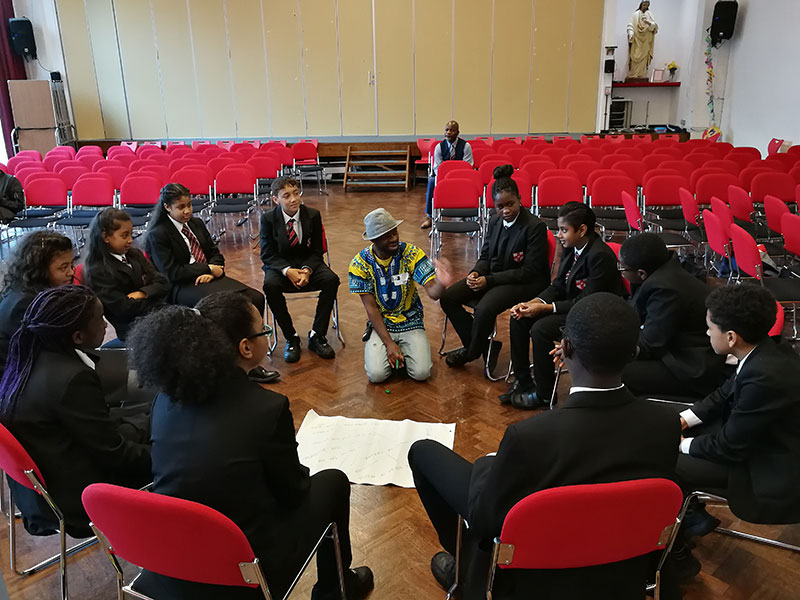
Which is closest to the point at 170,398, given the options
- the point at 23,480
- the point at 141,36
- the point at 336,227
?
the point at 23,480

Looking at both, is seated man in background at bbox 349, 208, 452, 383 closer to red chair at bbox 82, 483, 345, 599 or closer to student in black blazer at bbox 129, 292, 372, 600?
student in black blazer at bbox 129, 292, 372, 600

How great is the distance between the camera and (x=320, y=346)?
4.37 metres

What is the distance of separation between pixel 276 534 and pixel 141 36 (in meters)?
14.4

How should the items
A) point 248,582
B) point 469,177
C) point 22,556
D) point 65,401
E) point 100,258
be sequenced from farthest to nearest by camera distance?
point 469,177, point 100,258, point 22,556, point 65,401, point 248,582

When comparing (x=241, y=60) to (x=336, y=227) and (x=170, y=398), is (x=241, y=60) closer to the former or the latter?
(x=336, y=227)

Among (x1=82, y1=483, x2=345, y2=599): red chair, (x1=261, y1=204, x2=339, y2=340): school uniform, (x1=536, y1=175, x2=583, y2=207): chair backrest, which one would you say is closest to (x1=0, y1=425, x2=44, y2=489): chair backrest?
(x1=82, y1=483, x2=345, y2=599): red chair

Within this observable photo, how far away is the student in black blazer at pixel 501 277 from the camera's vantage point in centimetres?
394

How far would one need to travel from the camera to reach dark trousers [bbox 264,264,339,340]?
4.34 meters

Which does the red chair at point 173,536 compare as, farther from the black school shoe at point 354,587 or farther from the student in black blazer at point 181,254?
the student in black blazer at point 181,254

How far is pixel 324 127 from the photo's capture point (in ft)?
45.2

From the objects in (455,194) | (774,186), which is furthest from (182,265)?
(774,186)

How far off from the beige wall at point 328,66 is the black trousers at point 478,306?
33.7 ft

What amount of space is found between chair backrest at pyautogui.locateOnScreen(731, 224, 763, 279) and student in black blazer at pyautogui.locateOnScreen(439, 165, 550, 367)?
4.50ft

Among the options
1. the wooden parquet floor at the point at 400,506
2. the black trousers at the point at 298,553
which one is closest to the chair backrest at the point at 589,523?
the black trousers at the point at 298,553
